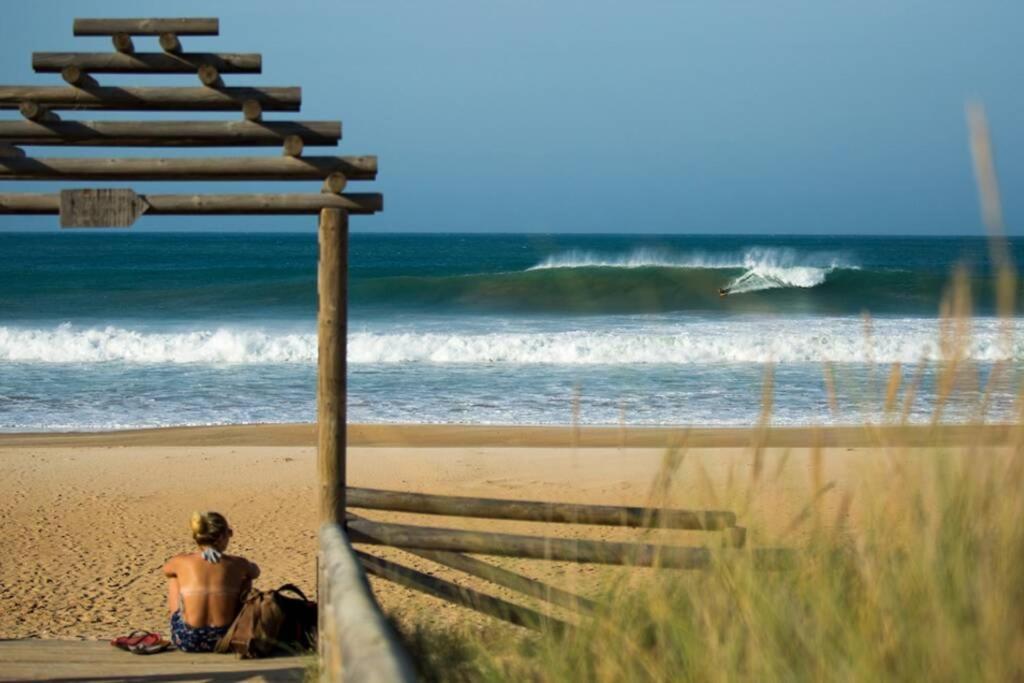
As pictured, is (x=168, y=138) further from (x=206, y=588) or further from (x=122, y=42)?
(x=206, y=588)

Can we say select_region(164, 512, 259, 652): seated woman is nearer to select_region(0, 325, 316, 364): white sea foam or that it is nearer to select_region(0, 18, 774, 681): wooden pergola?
select_region(0, 18, 774, 681): wooden pergola

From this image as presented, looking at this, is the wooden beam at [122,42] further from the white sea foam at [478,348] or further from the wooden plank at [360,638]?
the white sea foam at [478,348]

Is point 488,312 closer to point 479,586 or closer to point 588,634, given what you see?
point 479,586

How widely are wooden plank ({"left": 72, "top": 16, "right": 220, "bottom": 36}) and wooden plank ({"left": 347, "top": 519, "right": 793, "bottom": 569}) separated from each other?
2.34 meters

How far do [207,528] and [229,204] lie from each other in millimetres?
1683

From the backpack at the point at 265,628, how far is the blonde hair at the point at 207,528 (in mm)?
399

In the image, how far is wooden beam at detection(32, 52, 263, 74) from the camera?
5230mm

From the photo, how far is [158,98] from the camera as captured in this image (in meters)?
5.30

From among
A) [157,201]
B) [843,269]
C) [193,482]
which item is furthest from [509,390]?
A: [843,269]

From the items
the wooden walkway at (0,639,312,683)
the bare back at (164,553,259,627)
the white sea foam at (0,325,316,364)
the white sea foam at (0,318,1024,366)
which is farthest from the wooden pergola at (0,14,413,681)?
the white sea foam at (0,325,316,364)

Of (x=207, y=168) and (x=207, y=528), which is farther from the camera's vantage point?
(x=207, y=528)

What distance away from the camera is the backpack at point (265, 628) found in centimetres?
579

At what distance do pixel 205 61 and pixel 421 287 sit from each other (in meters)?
31.4

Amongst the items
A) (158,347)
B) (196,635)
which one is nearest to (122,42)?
(196,635)
